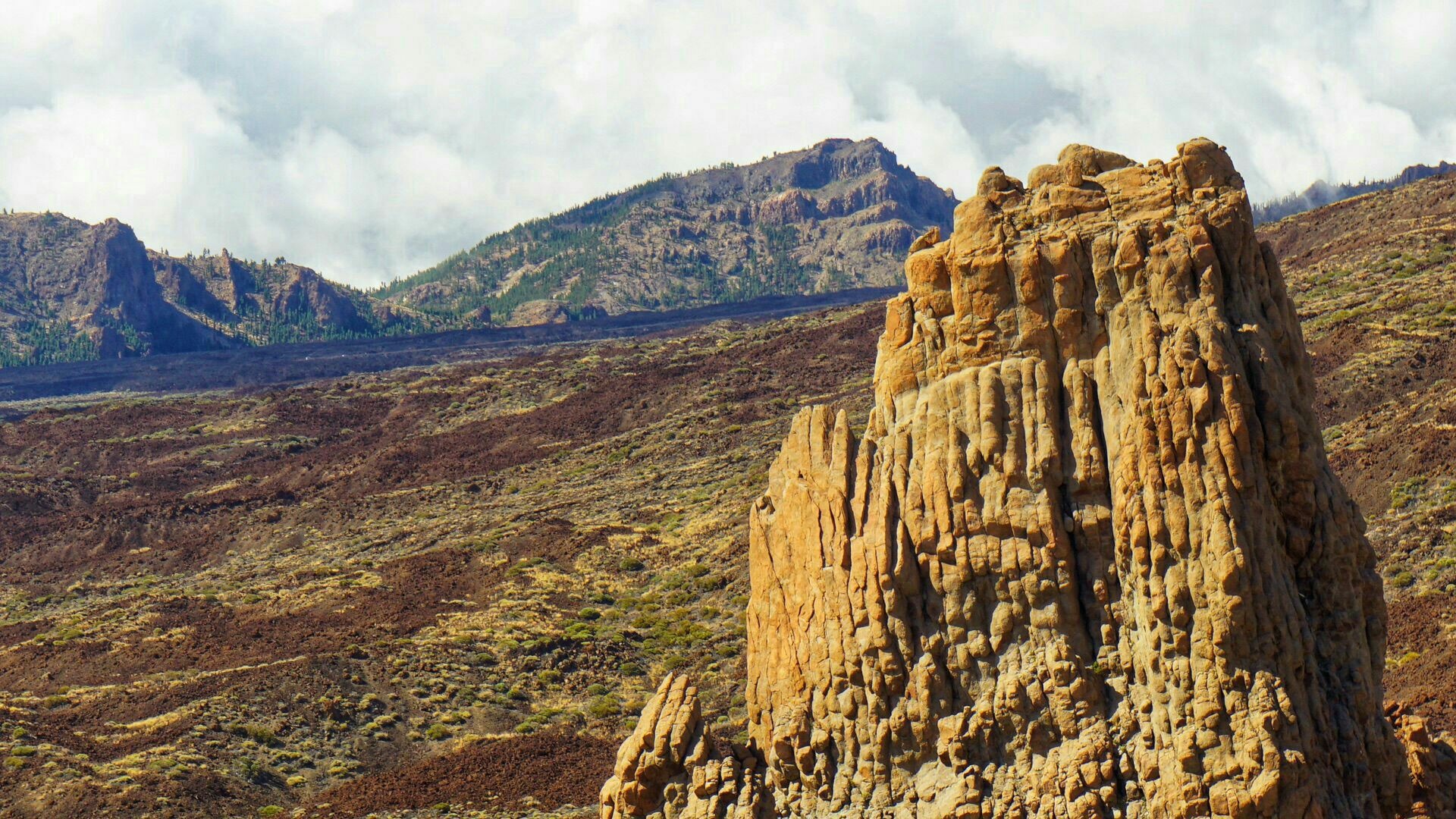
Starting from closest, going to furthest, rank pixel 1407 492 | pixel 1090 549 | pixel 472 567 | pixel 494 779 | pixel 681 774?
pixel 1090 549, pixel 681 774, pixel 494 779, pixel 1407 492, pixel 472 567

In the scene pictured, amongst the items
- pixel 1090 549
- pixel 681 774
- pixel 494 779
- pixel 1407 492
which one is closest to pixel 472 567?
pixel 494 779

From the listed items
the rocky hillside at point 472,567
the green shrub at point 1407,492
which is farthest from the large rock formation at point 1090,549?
the green shrub at point 1407,492

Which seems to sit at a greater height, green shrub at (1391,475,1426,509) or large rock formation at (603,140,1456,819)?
large rock formation at (603,140,1456,819)

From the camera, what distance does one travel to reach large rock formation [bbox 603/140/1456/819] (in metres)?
12.3

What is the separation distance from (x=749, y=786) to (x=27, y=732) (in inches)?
1695

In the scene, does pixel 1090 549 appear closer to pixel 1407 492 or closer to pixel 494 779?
pixel 494 779

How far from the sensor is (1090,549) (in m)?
12.9

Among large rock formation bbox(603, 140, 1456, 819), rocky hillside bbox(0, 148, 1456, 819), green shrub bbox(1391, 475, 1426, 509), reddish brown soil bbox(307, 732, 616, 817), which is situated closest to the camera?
large rock formation bbox(603, 140, 1456, 819)

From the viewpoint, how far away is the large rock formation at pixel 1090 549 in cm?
1229

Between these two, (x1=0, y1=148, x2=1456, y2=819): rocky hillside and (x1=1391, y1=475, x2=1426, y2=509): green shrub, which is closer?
(x1=0, y1=148, x2=1456, y2=819): rocky hillside

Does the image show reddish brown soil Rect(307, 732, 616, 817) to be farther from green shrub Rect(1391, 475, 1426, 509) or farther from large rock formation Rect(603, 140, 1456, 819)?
large rock formation Rect(603, 140, 1456, 819)

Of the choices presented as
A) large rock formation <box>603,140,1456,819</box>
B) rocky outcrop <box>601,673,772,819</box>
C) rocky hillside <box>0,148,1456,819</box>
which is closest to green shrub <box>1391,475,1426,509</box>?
rocky hillside <box>0,148,1456,819</box>

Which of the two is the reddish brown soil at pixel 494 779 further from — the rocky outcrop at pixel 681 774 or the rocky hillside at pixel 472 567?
the rocky outcrop at pixel 681 774

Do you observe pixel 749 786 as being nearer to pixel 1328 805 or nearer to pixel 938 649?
pixel 938 649
